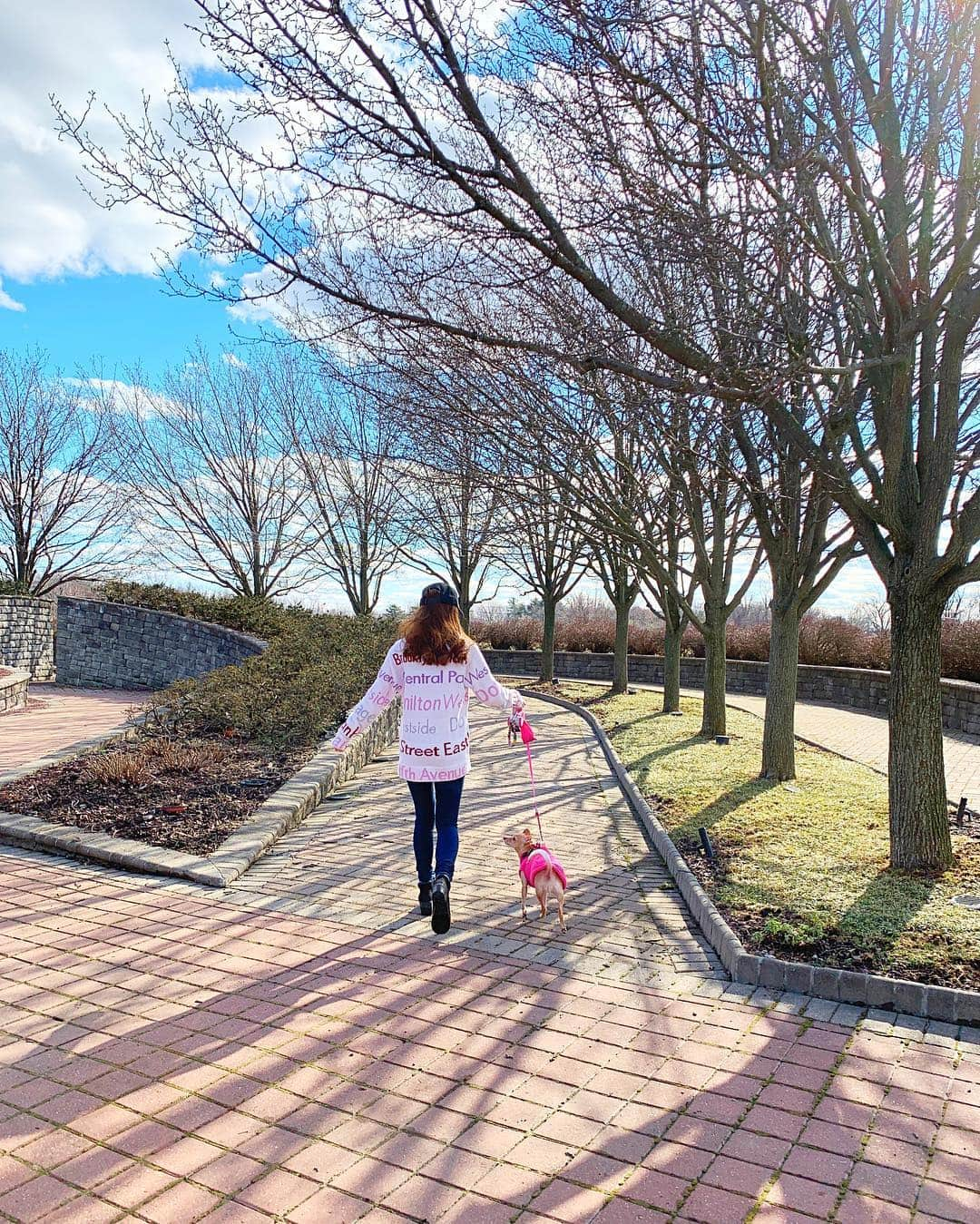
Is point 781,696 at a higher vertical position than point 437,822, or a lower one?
higher

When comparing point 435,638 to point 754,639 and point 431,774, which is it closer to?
point 431,774

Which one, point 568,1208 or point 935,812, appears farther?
point 935,812

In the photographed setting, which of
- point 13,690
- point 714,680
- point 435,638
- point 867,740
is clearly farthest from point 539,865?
point 13,690

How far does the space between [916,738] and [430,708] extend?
3071 mm

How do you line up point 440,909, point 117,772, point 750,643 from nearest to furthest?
point 440,909 < point 117,772 < point 750,643

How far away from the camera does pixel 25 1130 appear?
2686 millimetres

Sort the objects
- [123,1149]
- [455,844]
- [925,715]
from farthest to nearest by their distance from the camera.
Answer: [925,715] < [455,844] < [123,1149]

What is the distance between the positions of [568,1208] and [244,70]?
5720mm

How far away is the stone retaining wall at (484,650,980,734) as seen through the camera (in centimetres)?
1468

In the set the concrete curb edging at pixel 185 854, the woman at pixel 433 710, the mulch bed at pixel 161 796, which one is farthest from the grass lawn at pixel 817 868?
the mulch bed at pixel 161 796

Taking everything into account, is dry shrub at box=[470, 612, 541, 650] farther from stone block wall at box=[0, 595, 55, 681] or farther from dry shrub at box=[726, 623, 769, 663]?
stone block wall at box=[0, 595, 55, 681]

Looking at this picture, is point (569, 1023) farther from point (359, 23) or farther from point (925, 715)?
point (359, 23)

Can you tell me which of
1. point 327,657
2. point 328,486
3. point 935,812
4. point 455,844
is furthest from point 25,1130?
point 328,486

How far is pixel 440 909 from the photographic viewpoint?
4348 millimetres
